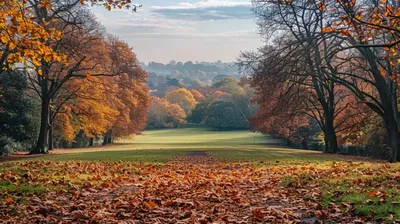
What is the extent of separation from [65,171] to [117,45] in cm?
4362

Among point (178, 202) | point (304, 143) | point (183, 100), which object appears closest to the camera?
point (178, 202)

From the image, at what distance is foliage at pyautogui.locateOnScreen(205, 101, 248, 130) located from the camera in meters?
96.7

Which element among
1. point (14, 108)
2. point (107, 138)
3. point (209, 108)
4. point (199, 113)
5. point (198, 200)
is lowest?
point (107, 138)

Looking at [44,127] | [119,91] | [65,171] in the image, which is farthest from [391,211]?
[119,91]

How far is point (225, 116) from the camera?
3853 inches

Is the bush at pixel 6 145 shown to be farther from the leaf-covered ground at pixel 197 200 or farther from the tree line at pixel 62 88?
the leaf-covered ground at pixel 197 200

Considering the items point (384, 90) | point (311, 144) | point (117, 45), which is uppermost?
point (117, 45)

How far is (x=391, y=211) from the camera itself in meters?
6.03

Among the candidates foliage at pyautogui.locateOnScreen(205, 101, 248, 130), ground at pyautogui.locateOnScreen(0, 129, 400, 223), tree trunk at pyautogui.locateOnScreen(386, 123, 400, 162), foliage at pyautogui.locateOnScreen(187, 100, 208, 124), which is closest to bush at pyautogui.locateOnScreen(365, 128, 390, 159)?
tree trunk at pyautogui.locateOnScreen(386, 123, 400, 162)

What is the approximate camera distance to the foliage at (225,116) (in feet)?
317

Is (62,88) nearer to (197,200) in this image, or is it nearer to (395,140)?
(395,140)

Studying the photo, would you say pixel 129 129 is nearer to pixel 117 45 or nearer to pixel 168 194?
pixel 117 45

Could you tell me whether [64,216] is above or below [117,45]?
below

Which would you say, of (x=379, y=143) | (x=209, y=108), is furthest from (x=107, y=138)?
(x=209, y=108)
